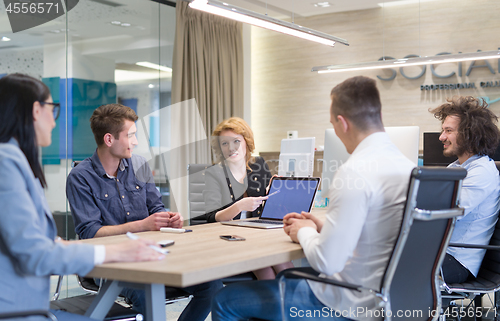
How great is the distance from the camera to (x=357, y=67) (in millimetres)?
5652

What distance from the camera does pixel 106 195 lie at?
2.50m

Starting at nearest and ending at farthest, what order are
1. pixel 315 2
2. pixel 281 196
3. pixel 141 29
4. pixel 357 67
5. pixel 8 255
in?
pixel 8 255 < pixel 281 196 < pixel 357 67 < pixel 141 29 < pixel 315 2

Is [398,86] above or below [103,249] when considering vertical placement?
above

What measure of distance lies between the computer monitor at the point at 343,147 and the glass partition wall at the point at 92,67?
313cm

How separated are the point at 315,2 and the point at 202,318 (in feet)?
16.8

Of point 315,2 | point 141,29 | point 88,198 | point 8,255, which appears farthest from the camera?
point 315,2

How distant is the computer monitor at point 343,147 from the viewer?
307cm

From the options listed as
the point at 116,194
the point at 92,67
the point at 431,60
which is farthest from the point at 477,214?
the point at 92,67

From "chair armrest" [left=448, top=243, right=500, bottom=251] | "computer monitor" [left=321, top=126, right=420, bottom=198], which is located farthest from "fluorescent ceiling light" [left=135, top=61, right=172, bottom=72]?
"chair armrest" [left=448, top=243, right=500, bottom=251]

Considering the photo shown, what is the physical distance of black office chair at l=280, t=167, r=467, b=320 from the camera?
154 centimetres

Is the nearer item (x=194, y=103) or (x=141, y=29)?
(x=141, y=29)

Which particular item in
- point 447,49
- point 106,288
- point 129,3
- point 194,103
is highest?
point 129,3

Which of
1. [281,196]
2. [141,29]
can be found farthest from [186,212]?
[281,196]

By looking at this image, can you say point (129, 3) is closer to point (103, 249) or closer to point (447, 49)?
point (447, 49)
